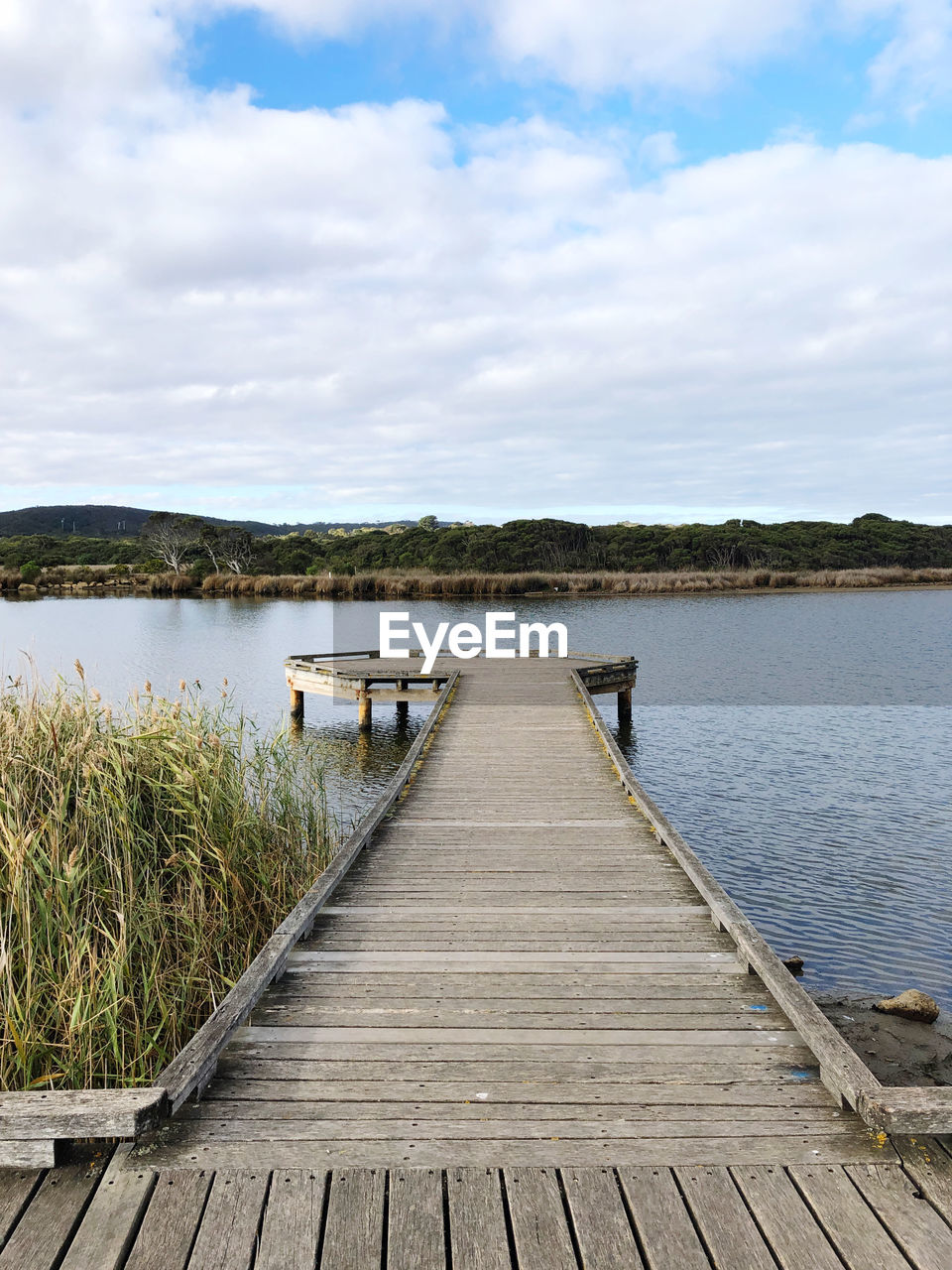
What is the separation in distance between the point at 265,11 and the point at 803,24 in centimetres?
686

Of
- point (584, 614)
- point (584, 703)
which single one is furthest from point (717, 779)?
point (584, 614)

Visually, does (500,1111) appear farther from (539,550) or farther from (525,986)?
(539,550)

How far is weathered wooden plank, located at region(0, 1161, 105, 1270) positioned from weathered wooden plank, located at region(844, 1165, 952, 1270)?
1962mm

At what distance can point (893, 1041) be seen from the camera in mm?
4758

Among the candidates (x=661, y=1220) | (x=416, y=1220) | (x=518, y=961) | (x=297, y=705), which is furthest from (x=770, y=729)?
(x=416, y=1220)

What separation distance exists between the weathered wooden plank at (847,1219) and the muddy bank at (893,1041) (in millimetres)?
2565

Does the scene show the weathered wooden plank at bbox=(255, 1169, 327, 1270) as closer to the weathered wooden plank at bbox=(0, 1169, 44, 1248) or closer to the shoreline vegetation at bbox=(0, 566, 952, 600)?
the weathered wooden plank at bbox=(0, 1169, 44, 1248)

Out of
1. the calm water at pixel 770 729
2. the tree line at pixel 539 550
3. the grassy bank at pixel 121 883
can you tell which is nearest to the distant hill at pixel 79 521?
the tree line at pixel 539 550

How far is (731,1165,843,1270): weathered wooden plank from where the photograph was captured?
74.7 inches

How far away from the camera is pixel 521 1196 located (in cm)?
208

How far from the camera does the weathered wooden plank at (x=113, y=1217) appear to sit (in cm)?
191

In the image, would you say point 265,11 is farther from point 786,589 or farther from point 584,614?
point 786,589

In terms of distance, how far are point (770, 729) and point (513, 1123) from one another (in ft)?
39.0

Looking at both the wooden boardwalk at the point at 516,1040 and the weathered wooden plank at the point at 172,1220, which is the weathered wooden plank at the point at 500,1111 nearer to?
the wooden boardwalk at the point at 516,1040
